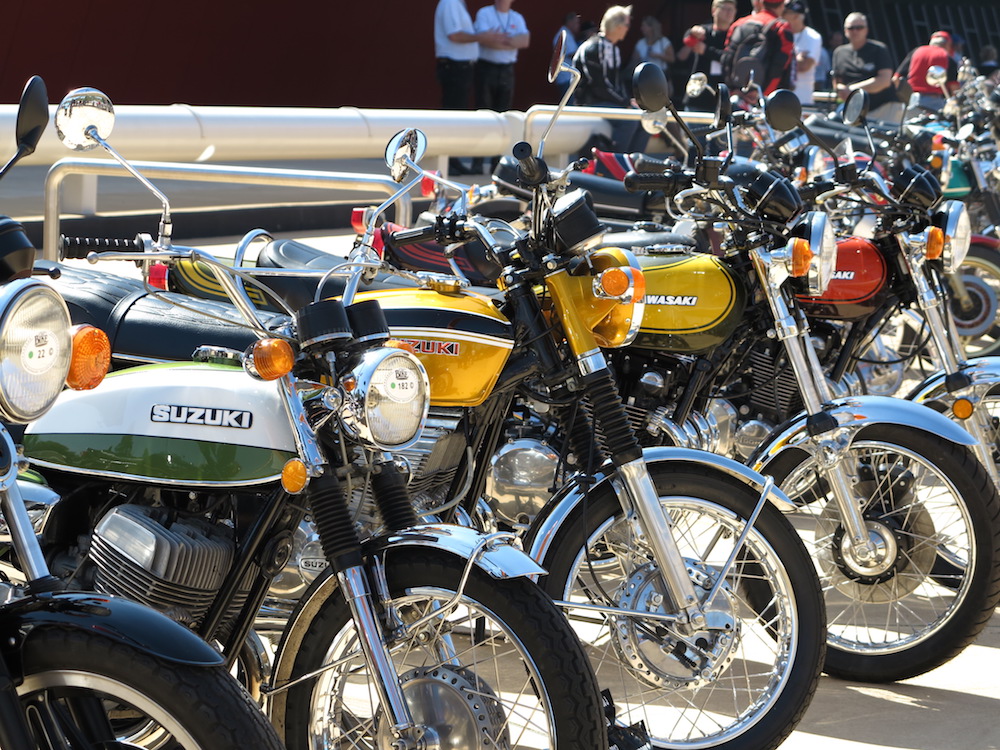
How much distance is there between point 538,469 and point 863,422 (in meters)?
0.88

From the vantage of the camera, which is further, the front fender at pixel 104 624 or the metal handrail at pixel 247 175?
A: the metal handrail at pixel 247 175

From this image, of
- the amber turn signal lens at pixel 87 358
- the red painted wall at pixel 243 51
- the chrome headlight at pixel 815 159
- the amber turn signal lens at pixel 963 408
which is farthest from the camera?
the red painted wall at pixel 243 51

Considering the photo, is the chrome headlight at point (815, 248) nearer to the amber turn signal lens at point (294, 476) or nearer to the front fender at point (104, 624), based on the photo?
the amber turn signal lens at point (294, 476)

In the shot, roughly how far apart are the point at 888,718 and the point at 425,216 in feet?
7.78

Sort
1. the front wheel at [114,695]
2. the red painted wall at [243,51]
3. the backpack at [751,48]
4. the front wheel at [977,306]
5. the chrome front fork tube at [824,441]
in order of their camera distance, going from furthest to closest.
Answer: the red painted wall at [243,51], the backpack at [751,48], the front wheel at [977,306], the chrome front fork tube at [824,441], the front wheel at [114,695]

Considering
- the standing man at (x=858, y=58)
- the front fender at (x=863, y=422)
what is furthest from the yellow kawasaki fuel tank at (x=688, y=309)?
the standing man at (x=858, y=58)

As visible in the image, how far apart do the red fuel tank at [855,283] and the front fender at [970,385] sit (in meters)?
0.34

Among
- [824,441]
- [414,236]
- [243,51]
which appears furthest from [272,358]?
[243,51]

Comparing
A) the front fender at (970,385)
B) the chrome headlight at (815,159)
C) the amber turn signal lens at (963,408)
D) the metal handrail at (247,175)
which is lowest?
the amber turn signal lens at (963,408)

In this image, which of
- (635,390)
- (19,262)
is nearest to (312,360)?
(19,262)

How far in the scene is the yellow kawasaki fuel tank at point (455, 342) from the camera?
320 centimetres

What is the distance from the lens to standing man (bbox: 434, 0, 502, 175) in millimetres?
12133

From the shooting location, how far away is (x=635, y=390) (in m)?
4.08

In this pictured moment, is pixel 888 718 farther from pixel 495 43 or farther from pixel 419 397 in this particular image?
pixel 495 43
